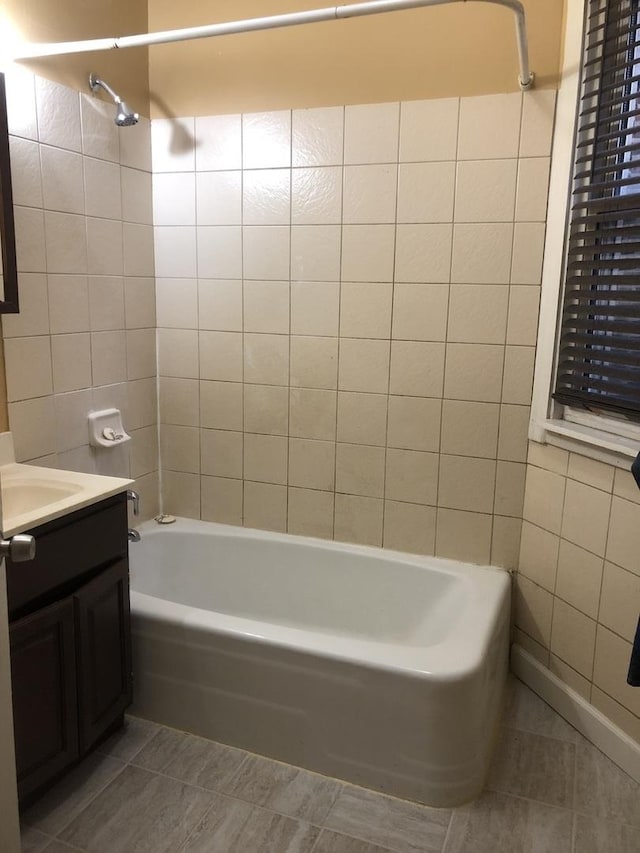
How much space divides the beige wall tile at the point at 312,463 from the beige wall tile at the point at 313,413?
3cm

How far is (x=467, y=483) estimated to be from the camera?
2.35 meters

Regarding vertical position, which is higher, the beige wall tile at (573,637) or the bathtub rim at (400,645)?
the bathtub rim at (400,645)

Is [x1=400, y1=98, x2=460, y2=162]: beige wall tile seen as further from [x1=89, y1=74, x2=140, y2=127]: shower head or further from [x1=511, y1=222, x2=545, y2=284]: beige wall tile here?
[x1=89, y1=74, x2=140, y2=127]: shower head

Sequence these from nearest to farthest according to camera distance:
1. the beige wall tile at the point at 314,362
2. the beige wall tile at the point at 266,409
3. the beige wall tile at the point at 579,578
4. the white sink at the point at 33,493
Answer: the white sink at the point at 33,493, the beige wall tile at the point at 579,578, the beige wall tile at the point at 314,362, the beige wall tile at the point at 266,409

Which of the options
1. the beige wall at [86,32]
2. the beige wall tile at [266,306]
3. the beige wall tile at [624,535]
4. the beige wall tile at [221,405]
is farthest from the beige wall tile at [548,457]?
the beige wall at [86,32]

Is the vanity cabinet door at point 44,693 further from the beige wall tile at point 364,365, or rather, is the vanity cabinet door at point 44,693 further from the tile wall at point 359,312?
the beige wall tile at point 364,365

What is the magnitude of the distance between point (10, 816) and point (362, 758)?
98 centimetres

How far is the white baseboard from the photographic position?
189cm

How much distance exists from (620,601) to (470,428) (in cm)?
73

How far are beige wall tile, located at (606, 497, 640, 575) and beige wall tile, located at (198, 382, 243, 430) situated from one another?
1414mm

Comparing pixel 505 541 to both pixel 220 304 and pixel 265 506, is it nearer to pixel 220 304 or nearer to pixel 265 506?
pixel 265 506

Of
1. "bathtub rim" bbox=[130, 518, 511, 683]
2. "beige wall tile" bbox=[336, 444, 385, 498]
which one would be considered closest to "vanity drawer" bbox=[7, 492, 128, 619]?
"bathtub rim" bbox=[130, 518, 511, 683]

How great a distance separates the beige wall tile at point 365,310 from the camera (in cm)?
232

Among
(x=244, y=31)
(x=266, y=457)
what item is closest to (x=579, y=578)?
(x=266, y=457)
